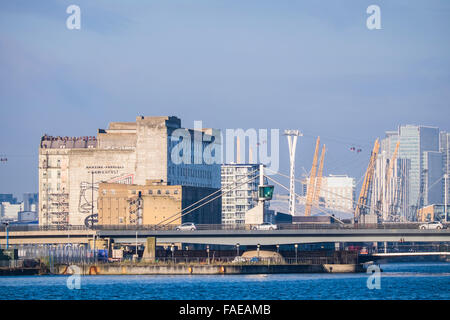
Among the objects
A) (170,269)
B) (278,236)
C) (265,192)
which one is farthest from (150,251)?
(265,192)

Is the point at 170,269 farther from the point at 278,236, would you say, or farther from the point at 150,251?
the point at 278,236

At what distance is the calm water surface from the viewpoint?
112125mm

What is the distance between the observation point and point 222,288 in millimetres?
123438

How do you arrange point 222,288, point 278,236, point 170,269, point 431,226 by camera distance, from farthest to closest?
1. point 278,236
2. point 431,226
3. point 170,269
4. point 222,288

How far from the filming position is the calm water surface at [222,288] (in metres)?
112

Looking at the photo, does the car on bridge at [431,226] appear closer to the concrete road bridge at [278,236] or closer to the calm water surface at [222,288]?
the concrete road bridge at [278,236]

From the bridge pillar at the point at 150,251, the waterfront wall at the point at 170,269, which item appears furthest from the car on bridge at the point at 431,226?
the bridge pillar at the point at 150,251

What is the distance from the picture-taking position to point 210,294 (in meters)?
113

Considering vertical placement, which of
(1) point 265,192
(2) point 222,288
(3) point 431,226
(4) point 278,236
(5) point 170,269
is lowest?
(2) point 222,288

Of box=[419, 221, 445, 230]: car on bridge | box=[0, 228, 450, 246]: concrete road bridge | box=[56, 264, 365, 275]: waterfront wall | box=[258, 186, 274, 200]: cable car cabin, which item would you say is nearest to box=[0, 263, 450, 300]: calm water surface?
box=[56, 264, 365, 275]: waterfront wall
